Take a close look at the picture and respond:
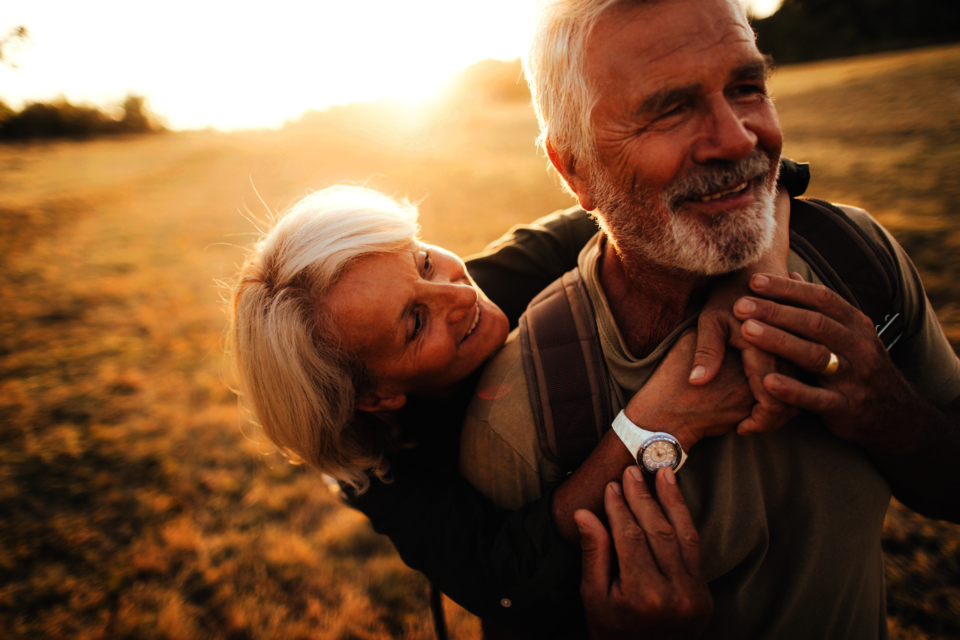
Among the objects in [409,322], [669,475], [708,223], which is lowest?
[669,475]

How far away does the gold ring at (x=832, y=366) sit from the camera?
48.8 inches

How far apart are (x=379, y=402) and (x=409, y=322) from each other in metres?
0.47

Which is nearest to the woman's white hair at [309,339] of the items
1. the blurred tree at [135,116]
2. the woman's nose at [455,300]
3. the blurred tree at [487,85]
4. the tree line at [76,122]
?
the woman's nose at [455,300]

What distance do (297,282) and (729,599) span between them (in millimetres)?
1988

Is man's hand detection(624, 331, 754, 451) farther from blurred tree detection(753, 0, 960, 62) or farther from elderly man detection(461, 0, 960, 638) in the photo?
blurred tree detection(753, 0, 960, 62)

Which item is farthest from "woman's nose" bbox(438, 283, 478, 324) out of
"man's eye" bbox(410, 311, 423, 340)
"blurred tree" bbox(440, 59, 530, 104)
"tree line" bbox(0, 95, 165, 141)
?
"blurred tree" bbox(440, 59, 530, 104)

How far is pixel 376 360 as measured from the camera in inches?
76.3

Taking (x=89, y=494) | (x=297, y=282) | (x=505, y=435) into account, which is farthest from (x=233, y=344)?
(x=89, y=494)

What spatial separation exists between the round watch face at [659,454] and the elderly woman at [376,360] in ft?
1.25

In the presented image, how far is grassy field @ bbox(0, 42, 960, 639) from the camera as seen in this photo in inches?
120

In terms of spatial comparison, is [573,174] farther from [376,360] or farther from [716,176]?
[376,360]

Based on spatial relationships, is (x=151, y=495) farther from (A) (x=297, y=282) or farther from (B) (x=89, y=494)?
(A) (x=297, y=282)

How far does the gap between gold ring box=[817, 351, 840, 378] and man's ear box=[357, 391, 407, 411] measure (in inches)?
63.1

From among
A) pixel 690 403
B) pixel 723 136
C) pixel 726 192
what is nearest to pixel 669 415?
pixel 690 403
